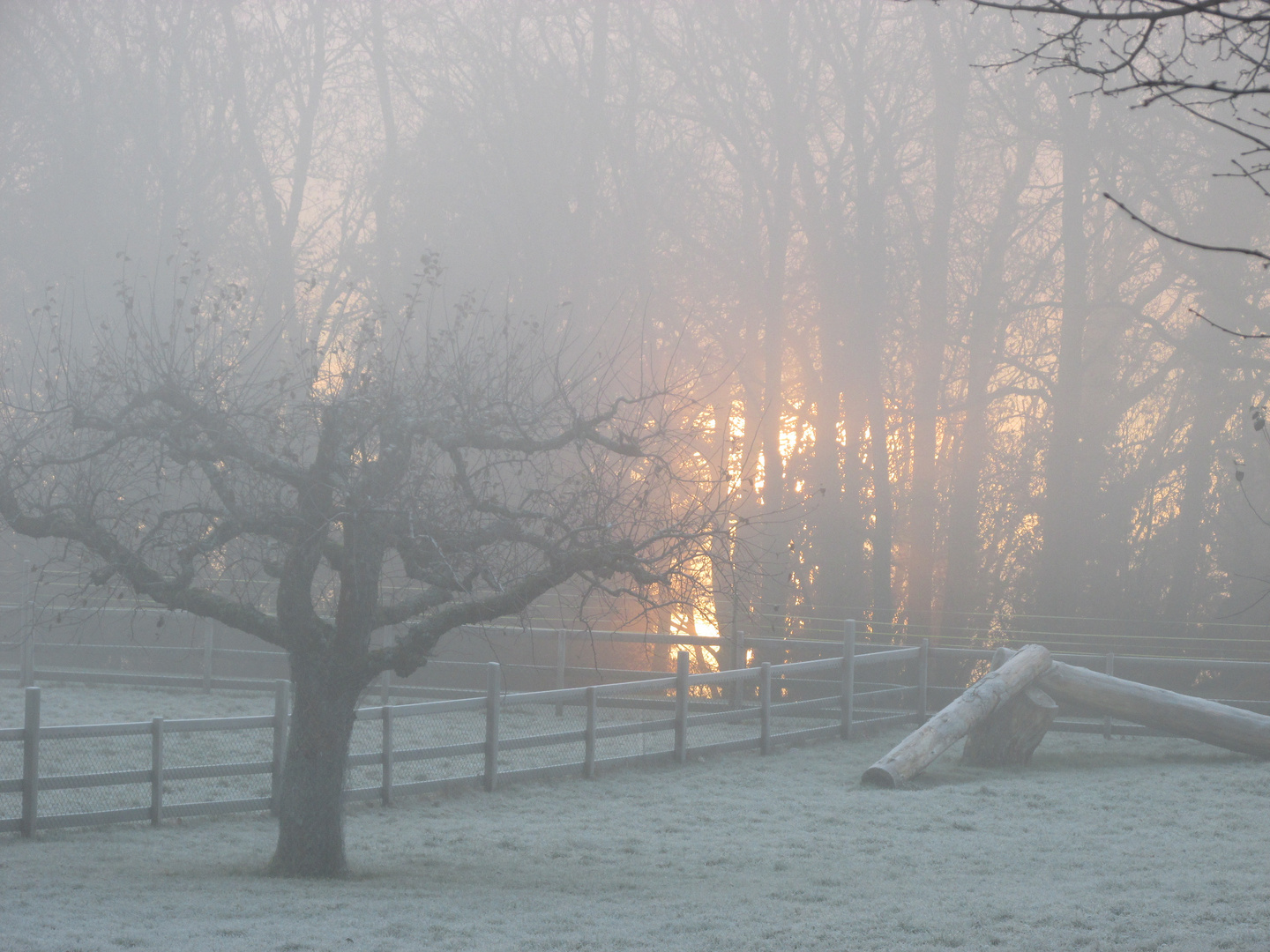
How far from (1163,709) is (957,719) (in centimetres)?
258

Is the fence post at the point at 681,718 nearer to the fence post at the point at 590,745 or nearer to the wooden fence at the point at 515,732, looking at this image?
the wooden fence at the point at 515,732

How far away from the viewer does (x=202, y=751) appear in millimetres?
12828

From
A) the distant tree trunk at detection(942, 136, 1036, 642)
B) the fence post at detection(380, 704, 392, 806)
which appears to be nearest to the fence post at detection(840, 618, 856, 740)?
the fence post at detection(380, 704, 392, 806)

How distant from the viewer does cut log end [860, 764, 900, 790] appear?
12008mm

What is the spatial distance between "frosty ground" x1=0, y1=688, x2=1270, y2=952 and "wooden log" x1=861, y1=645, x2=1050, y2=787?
30 centimetres

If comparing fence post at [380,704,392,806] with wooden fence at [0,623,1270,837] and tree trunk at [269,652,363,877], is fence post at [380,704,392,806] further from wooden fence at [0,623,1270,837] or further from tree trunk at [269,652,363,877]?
tree trunk at [269,652,363,877]

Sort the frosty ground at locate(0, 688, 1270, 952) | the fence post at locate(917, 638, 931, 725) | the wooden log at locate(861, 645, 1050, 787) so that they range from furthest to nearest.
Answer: the fence post at locate(917, 638, 931, 725) < the wooden log at locate(861, 645, 1050, 787) < the frosty ground at locate(0, 688, 1270, 952)

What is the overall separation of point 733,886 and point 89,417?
17.1 feet

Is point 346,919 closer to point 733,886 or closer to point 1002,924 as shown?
point 733,886

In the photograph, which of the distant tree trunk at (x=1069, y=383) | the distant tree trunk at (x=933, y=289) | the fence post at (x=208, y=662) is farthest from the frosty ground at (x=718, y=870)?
the distant tree trunk at (x=933, y=289)

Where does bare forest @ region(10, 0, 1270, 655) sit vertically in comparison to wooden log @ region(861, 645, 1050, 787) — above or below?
above

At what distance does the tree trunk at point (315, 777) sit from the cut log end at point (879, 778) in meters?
5.74

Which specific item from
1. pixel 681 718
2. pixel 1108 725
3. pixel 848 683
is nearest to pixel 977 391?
pixel 1108 725

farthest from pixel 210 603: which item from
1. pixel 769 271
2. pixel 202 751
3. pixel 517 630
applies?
pixel 769 271
